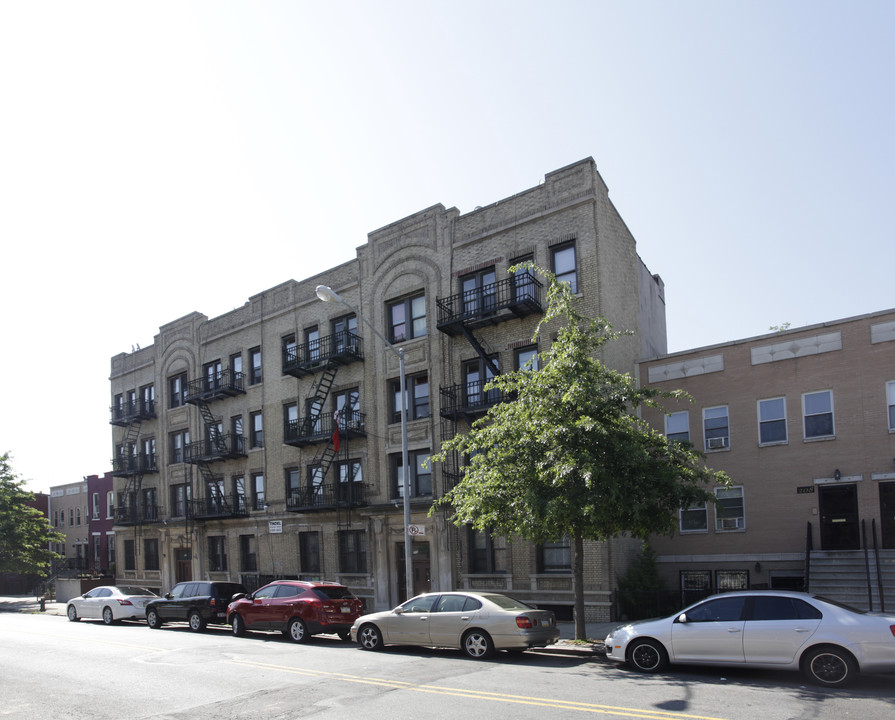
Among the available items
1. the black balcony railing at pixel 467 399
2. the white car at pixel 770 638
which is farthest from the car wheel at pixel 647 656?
the black balcony railing at pixel 467 399

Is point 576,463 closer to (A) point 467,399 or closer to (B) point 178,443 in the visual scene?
(A) point 467,399

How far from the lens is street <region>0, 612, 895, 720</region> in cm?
997

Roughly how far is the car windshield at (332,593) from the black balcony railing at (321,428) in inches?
291

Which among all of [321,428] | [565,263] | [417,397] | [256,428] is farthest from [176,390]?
[565,263]

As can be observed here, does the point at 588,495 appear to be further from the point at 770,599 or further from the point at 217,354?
the point at 217,354

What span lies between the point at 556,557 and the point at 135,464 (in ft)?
84.2

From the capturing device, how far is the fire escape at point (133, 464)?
38531mm

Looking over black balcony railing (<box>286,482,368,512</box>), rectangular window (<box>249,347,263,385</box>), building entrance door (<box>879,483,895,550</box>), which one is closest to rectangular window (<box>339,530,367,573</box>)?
black balcony railing (<box>286,482,368,512</box>)

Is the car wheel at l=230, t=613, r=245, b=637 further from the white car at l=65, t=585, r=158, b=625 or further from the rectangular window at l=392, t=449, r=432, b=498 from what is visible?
the rectangular window at l=392, t=449, r=432, b=498

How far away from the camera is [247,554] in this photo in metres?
32.2

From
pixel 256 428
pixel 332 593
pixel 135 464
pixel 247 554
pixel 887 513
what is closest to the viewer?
pixel 887 513

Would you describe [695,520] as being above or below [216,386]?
below

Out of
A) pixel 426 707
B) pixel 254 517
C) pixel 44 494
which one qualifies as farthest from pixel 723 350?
pixel 44 494

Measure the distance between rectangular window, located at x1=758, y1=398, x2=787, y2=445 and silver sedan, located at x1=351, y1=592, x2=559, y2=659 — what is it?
29.7 feet
